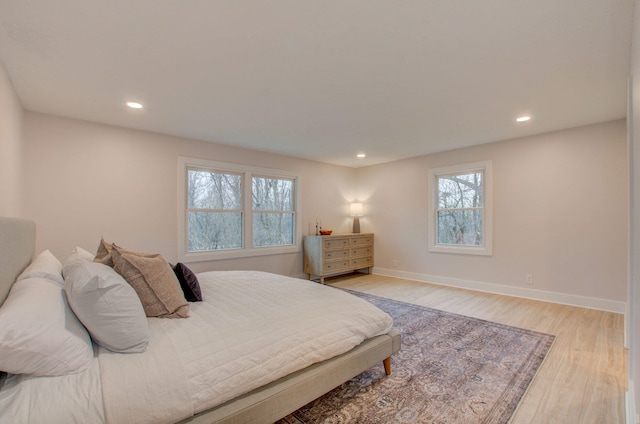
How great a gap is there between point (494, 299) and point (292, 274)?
323 cm

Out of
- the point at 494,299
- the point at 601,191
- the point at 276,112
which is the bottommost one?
the point at 494,299

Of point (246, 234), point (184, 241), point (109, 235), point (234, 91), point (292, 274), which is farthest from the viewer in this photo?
point (292, 274)

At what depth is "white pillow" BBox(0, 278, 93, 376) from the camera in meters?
1.01

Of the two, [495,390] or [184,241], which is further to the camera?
[184,241]

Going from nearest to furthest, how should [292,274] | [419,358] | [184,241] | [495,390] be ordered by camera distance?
1. [495,390]
2. [419,358]
3. [184,241]
4. [292,274]

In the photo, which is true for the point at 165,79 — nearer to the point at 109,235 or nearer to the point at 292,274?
the point at 109,235

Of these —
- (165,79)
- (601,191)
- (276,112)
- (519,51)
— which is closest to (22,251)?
(165,79)

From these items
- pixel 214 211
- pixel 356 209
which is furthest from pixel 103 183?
pixel 356 209

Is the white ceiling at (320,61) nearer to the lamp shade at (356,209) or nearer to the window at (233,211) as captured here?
the window at (233,211)

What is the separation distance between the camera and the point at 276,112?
10.7 ft

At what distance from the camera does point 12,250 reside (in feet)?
5.09

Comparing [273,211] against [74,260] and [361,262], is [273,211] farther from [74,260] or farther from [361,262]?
[74,260]

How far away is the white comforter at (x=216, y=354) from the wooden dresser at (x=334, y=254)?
282cm

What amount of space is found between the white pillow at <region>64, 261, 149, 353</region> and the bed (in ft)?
0.16
